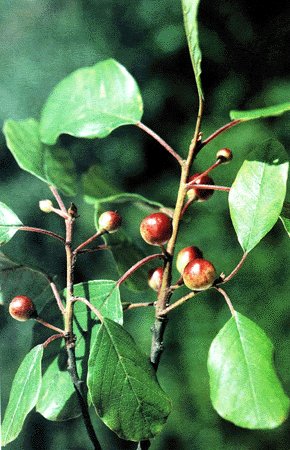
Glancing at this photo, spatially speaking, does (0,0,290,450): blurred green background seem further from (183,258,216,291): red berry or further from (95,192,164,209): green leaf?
(183,258,216,291): red berry

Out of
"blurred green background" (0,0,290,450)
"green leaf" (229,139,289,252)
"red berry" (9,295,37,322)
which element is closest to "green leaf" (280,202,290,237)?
"green leaf" (229,139,289,252)

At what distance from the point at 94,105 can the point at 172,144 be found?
1540mm

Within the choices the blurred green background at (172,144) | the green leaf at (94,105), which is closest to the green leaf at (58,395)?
the green leaf at (94,105)

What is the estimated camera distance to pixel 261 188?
0.60 meters

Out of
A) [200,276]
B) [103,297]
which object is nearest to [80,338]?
[103,297]

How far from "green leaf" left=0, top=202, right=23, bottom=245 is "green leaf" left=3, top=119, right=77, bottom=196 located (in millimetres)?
47

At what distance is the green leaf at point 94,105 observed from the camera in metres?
0.71

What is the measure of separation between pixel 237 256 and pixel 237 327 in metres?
1.56

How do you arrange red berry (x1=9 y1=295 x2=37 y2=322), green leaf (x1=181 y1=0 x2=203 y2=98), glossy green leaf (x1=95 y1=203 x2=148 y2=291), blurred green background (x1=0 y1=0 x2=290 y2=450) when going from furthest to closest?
1. blurred green background (x1=0 y1=0 x2=290 y2=450)
2. glossy green leaf (x1=95 y1=203 x2=148 y2=291)
3. red berry (x1=9 y1=295 x2=37 y2=322)
4. green leaf (x1=181 y1=0 x2=203 y2=98)

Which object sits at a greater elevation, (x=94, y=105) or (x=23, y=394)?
(x=94, y=105)

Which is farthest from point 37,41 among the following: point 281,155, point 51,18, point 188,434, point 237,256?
point 281,155

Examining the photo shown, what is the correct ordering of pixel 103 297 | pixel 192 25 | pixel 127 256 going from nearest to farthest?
pixel 192 25 < pixel 103 297 < pixel 127 256

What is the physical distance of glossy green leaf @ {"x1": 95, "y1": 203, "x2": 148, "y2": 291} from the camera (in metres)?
0.81

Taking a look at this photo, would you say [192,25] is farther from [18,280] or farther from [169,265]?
[18,280]
